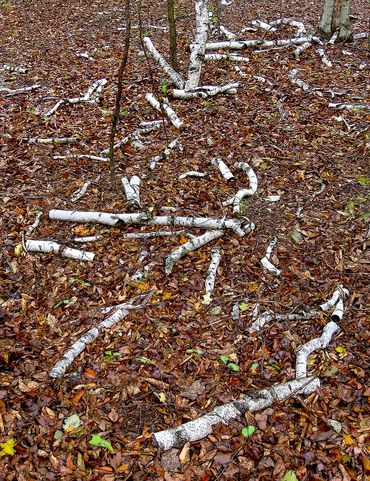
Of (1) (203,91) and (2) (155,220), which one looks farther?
(1) (203,91)

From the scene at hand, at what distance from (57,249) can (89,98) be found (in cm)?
517

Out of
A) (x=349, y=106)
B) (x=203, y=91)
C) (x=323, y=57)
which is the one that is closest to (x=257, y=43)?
(x=323, y=57)

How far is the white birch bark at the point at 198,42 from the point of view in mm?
8734

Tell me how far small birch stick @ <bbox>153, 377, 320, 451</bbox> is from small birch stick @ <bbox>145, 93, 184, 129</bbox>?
19.3ft

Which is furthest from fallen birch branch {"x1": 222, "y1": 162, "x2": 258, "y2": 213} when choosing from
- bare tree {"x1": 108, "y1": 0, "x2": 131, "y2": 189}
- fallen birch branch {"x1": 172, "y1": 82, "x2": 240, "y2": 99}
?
fallen birch branch {"x1": 172, "y1": 82, "x2": 240, "y2": 99}

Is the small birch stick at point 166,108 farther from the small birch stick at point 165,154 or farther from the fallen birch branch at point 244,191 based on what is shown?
the fallen birch branch at point 244,191

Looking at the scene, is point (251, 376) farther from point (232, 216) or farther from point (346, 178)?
point (346, 178)

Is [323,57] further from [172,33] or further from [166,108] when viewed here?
[166,108]

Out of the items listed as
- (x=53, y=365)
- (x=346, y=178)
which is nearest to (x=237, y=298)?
(x=53, y=365)

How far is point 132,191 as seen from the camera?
6762 mm

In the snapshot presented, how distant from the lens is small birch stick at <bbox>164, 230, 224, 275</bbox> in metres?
5.66

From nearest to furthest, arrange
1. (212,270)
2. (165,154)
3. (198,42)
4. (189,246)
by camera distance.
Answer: (212,270)
(189,246)
(165,154)
(198,42)

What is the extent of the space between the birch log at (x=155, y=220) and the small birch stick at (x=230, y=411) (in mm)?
2359

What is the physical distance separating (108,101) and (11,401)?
7.29m
